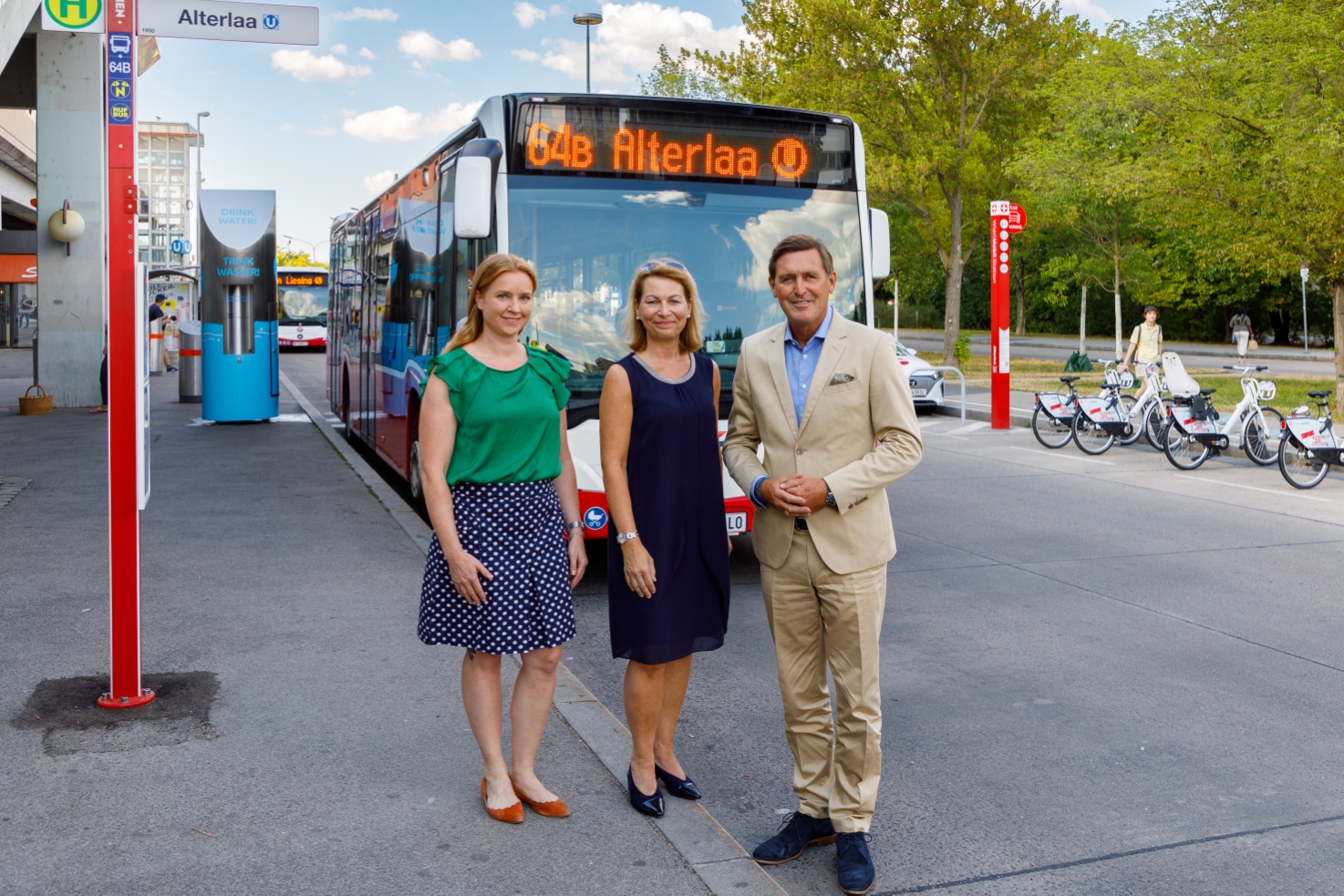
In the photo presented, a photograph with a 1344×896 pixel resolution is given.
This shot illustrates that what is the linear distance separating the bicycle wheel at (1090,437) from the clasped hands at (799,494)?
12.4 meters

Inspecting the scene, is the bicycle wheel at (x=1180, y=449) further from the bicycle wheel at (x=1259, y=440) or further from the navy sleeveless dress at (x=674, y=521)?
the navy sleeveless dress at (x=674, y=521)

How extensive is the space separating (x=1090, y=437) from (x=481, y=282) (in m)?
12.8

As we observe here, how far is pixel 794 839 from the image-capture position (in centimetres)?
375

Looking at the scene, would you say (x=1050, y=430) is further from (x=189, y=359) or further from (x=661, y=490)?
(x=189, y=359)

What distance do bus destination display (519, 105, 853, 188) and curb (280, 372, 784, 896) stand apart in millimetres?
3090

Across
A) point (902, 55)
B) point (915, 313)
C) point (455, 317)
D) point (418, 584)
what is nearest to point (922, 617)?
point (418, 584)

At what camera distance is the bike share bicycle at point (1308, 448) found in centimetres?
1210

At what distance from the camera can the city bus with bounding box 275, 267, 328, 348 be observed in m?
44.5

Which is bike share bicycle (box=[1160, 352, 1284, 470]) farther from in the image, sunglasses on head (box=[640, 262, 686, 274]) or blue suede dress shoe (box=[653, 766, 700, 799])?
sunglasses on head (box=[640, 262, 686, 274])

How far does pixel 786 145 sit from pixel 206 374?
1208cm

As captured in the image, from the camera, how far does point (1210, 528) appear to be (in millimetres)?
9805

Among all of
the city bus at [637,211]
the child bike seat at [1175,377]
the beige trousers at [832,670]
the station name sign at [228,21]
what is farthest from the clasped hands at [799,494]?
the child bike seat at [1175,377]

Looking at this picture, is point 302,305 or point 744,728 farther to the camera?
point 302,305

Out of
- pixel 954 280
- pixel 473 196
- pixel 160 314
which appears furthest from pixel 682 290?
pixel 954 280
